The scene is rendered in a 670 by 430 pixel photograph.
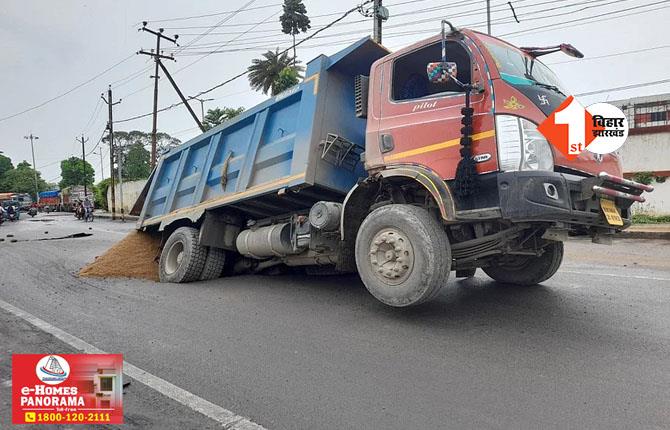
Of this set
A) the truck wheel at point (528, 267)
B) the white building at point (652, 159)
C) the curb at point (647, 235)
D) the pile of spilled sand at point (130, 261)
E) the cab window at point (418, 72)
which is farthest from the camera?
the white building at point (652, 159)

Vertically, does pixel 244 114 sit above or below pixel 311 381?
above

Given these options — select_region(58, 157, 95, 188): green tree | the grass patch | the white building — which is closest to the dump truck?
the grass patch

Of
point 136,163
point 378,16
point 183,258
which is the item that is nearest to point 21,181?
point 136,163

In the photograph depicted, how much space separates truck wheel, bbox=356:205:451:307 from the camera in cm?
346

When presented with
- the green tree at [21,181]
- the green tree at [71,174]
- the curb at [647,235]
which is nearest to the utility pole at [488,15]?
the curb at [647,235]

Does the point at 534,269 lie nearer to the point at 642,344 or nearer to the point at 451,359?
the point at 642,344

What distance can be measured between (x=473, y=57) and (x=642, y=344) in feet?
8.20

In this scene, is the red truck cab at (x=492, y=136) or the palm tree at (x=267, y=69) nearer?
the red truck cab at (x=492, y=136)

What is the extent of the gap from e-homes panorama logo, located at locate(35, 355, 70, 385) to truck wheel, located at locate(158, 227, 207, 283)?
150 inches

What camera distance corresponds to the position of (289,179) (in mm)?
4918

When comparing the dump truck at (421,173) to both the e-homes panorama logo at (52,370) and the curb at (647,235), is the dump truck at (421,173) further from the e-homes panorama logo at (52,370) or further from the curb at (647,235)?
the curb at (647,235)

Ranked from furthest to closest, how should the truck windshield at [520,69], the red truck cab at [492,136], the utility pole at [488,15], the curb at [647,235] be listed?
1. the utility pole at [488,15]
2. the curb at [647,235]
3. the truck windshield at [520,69]
4. the red truck cab at [492,136]

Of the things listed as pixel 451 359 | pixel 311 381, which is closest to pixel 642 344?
pixel 451 359

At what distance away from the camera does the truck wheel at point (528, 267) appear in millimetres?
4715
